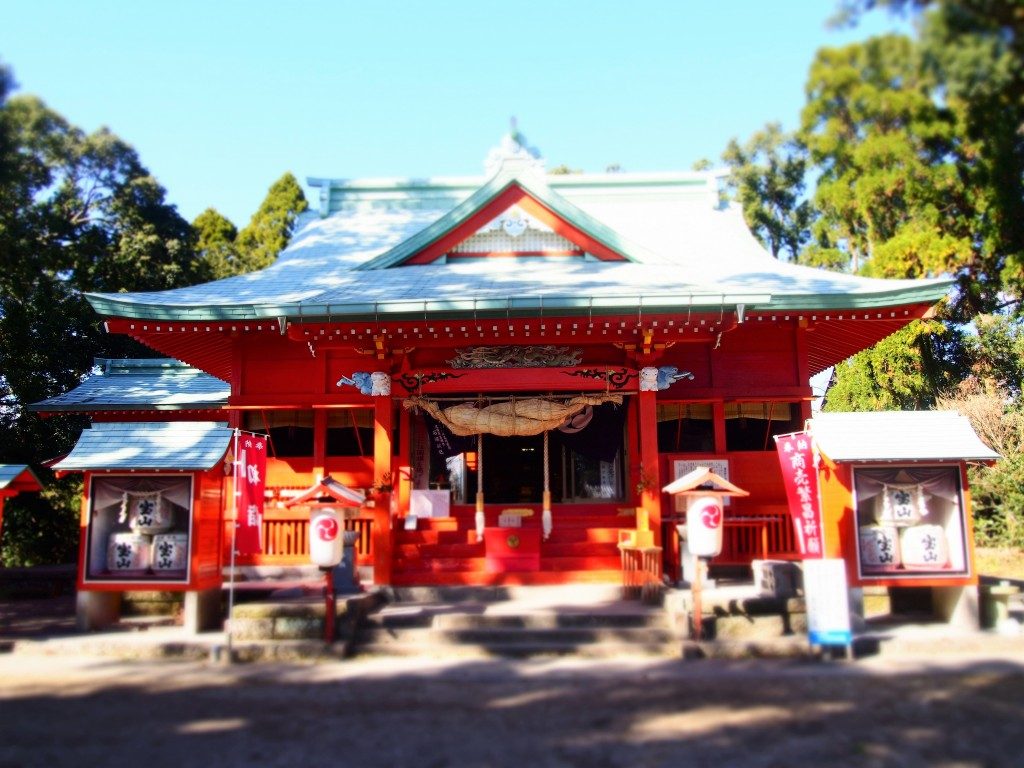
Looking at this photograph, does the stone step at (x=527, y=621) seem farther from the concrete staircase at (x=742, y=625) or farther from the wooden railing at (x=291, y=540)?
the wooden railing at (x=291, y=540)

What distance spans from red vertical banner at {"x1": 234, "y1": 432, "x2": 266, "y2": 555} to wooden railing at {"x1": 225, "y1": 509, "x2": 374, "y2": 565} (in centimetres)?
219

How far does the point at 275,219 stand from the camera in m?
33.7

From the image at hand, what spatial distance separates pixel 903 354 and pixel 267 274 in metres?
16.9

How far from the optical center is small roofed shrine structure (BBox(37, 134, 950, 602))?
1097 cm

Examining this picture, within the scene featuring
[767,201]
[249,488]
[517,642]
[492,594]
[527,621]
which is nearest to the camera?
[517,642]

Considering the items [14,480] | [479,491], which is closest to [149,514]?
[14,480]

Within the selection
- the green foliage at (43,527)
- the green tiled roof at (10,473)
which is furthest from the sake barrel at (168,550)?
the green foliage at (43,527)

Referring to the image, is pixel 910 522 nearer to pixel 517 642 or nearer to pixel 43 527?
pixel 517 642

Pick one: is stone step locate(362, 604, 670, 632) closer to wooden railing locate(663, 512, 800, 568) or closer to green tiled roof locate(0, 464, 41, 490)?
wooden railing locate(663, 512, 800, 568)

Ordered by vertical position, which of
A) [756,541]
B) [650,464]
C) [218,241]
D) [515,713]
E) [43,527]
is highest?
[218,241]

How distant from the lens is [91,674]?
26.3 feet

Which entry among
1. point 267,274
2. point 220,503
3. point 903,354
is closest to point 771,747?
point 220,503

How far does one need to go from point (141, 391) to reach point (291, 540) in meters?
7.44

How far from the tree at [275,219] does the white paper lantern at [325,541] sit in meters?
26.0
